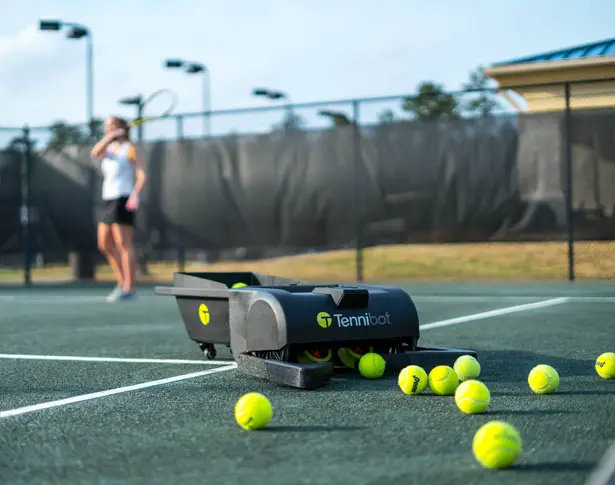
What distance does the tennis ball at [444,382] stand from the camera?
3.81 meters

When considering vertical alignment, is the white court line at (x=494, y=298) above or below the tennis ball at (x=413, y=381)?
below

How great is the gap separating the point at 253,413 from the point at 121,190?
6904 mm

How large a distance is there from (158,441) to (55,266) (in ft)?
48.0

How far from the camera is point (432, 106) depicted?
47.4ft

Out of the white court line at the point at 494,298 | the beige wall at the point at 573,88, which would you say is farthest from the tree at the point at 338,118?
the white court line at the point at 494,298

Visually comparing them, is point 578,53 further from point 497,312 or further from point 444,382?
point 444,382

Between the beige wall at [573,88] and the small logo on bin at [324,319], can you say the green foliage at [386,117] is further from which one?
the small logo on bin at [324,319]

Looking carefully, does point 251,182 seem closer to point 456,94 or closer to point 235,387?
point 456,94

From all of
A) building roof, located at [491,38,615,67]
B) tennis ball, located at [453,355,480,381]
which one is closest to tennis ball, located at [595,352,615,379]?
tennis ball, located at [453,355,480,381]

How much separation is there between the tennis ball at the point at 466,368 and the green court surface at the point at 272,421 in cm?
8

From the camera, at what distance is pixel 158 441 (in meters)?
2.95

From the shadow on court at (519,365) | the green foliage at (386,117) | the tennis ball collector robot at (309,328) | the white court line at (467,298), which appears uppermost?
the green foliage at (386,117)

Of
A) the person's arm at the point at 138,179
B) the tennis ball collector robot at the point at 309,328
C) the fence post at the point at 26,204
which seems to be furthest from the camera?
the fence post at the point at 26,204

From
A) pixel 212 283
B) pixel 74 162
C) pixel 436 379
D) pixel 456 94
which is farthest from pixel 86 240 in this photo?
pixel 436 379
